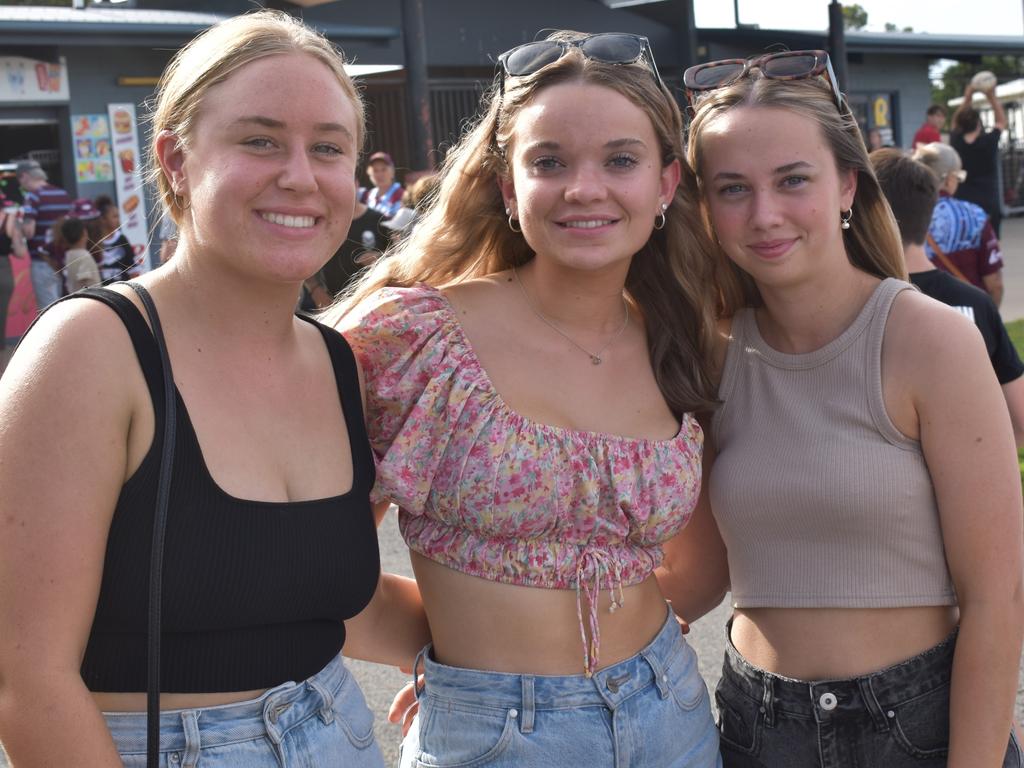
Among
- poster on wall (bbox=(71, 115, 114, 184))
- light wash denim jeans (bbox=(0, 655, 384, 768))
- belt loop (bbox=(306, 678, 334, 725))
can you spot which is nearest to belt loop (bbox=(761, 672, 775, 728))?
light wash denim jeans (bbox=(0, 655, 384, 768))

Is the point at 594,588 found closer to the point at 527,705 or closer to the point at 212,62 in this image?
the point at 527,705

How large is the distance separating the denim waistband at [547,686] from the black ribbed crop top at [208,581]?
409 millimetres

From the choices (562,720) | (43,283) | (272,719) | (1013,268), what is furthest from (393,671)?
(1013,268)

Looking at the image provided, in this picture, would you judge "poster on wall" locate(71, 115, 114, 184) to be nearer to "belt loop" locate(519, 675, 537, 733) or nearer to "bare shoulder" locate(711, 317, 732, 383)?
"bare shoulder" locate(711, 317, 732, 383)

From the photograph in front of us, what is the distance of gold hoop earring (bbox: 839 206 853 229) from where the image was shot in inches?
105

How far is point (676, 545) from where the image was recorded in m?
2.88

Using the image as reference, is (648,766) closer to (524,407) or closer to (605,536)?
(605,536)

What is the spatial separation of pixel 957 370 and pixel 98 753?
65.4 inches

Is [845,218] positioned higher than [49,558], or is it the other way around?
[845,218]

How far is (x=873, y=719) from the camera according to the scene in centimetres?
231

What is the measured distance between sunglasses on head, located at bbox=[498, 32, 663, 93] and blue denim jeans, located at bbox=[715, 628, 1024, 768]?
1362 mm

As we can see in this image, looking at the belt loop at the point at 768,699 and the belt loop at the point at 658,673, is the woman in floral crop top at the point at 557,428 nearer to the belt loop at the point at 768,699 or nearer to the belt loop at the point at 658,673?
the belt loop at the point at 658,673

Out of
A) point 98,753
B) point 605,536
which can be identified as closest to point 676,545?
point 605,536

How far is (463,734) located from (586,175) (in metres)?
1.17
